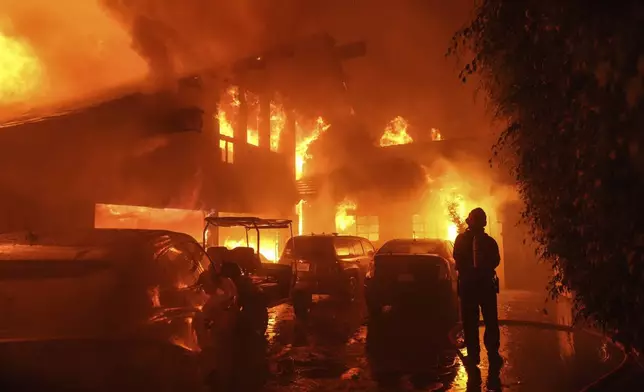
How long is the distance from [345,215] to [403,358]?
15.6 meters

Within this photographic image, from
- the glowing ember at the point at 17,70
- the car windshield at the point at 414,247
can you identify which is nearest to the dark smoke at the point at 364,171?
the car windshield at the point at 414,247

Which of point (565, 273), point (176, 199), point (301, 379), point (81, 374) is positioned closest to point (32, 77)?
point (176, 199)

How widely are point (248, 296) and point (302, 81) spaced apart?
41.2ft

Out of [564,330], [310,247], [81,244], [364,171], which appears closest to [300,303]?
[310,247]

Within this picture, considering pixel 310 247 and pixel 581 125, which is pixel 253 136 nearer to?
pixel 310 247

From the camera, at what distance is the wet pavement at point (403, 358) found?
5.64 m

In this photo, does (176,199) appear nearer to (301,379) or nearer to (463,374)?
(301,379)

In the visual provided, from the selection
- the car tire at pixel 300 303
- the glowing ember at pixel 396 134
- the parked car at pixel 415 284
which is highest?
the glowing ember at pixel 396 134

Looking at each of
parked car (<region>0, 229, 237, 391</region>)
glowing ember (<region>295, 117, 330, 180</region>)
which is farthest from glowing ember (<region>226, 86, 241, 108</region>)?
parked car (<region>0, 229, 237, 391</region>)

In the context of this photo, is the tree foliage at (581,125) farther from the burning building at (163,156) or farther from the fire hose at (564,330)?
the burning building at (163,156)

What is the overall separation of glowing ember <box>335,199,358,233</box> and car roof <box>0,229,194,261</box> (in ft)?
59.7

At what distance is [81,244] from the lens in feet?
12.5

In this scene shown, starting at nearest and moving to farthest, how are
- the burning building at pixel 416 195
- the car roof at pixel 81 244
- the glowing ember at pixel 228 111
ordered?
the car roof at pixel 81 244, the glowing ember at pixel 228 111, the burning building at pixel 416 195

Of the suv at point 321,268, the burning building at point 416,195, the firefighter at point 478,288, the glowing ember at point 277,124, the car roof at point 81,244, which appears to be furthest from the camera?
the glowing ember at point 277,124
